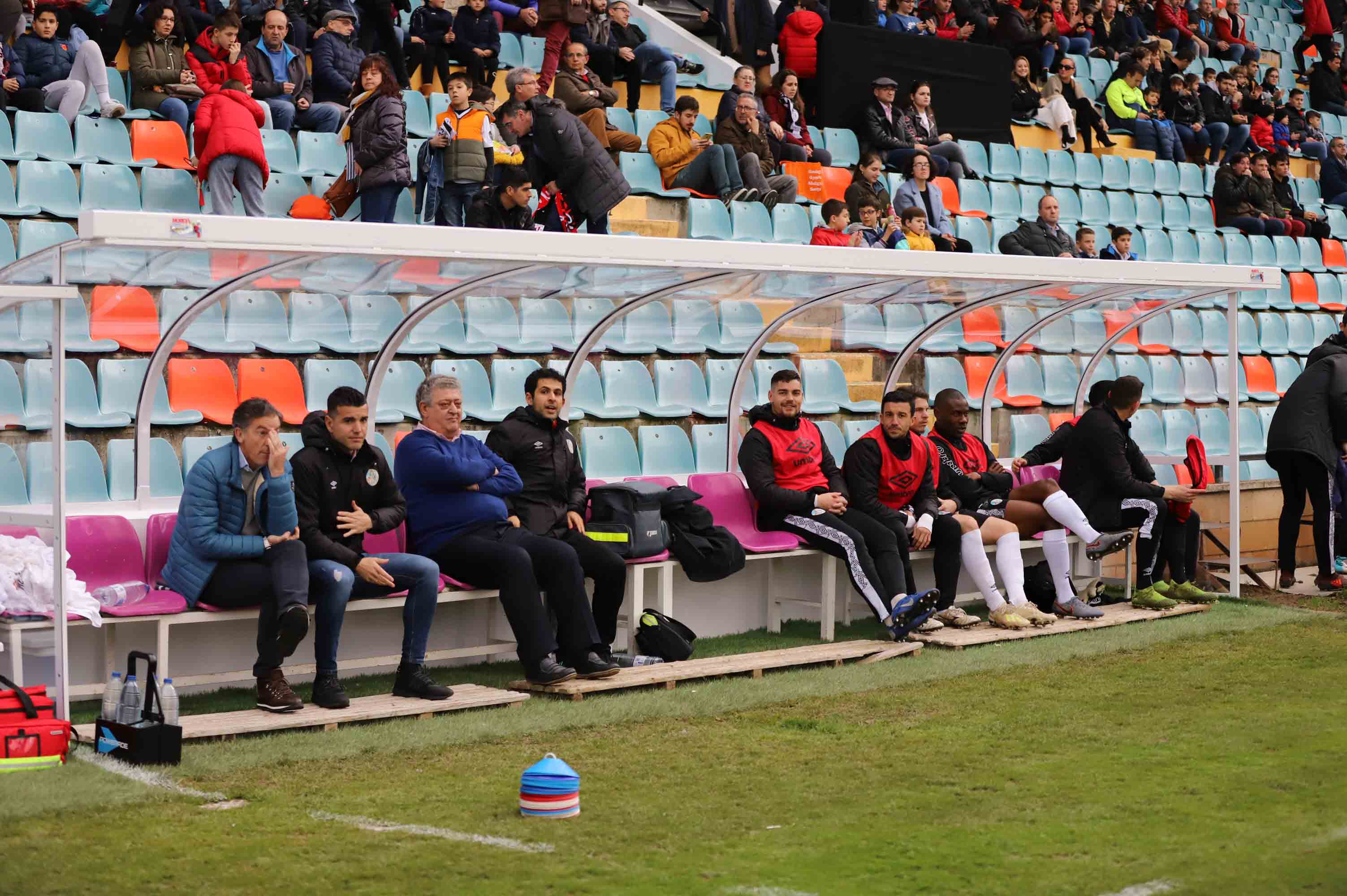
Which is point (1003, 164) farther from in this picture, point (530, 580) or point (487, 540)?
point (530, 580)

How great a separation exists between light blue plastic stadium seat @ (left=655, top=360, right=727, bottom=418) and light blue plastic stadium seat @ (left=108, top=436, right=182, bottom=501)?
347 cm

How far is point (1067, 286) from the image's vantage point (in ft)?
34.8

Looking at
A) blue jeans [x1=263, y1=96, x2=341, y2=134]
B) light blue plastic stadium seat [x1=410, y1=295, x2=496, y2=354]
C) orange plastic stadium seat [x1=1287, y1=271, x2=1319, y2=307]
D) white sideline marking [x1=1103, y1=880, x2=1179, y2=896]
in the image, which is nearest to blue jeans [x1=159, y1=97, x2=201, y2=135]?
blue jeans [x1=263, y1=96, x2=341, y2=134]

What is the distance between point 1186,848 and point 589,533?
4234 millimetres

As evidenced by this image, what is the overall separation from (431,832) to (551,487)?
11.3ft

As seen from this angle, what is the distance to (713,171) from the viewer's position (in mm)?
13922

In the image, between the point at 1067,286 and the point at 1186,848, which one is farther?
the point at 1067,286

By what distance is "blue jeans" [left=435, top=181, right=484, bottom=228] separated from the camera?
37.9 ft

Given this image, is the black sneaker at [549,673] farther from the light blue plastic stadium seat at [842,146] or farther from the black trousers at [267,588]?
the light blue plastic stadium seat at [842,146]

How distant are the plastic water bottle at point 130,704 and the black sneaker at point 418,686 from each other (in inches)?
55.5

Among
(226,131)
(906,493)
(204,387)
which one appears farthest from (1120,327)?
(204,387)

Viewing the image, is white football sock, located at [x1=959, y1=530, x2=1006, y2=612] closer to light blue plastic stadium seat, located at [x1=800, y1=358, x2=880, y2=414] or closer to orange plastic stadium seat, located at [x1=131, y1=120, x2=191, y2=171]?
light blue plastic stadium seat, located at [x1=800, y1=358, x2=880, y2=414]

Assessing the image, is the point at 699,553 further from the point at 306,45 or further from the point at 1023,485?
the point at 306,45

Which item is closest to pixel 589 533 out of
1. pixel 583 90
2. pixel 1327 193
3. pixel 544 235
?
pixel 544 235
